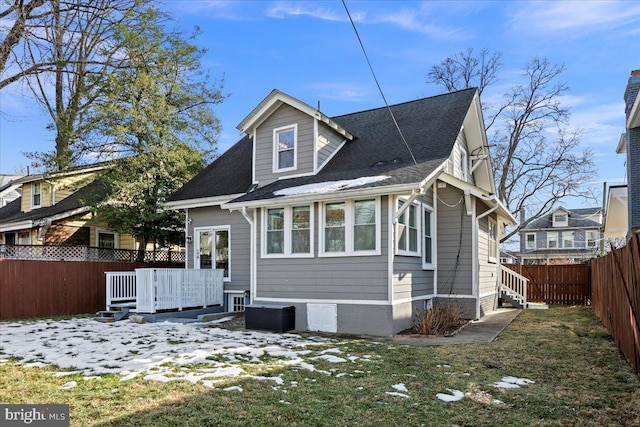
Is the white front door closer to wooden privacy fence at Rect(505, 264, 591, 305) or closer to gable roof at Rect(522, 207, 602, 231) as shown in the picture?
wooden privacy fence at Rect(505, 264, 591, 305)

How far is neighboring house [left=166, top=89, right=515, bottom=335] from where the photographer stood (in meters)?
9.02

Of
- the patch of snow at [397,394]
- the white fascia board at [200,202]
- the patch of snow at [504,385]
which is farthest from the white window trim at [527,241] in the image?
the patch of snow at [397,394]

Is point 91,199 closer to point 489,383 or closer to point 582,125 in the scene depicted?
point 489,383

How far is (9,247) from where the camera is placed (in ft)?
45.3

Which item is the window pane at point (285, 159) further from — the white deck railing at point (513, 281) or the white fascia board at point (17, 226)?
the white fascia board at point (17, 226)

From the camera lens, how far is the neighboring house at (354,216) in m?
9.02

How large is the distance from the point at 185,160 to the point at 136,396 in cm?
1187

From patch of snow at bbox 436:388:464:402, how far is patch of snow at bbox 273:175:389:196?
4.79 m

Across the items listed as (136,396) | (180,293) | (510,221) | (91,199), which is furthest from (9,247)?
(510,221)

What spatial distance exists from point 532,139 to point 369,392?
24.1m

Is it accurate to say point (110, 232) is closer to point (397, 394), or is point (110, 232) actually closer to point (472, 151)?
point (472, 151)

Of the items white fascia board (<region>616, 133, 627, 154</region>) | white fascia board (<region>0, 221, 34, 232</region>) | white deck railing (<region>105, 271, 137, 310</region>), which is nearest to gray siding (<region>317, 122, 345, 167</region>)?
white deck railing (<region>105, 271, 137, 310</region>)

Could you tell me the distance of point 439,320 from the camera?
9273mm

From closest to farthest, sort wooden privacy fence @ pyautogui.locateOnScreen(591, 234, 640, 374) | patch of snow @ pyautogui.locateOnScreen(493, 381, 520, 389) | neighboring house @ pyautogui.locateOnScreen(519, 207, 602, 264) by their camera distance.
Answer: patch of snow @ pyautogui.locateOnScreen(493, 381, 520, 389) < wooden privacy fence @ pyautogui.locateOnScreen(591, 234, 640, 374) < neighboring house @ pyautogui.locateOnScreen(519, 207, 602, 264)
